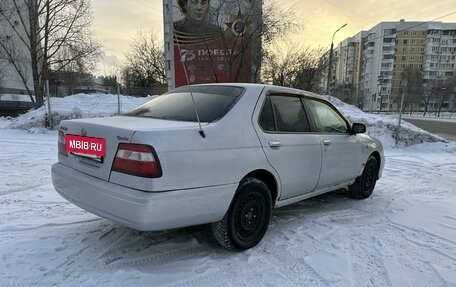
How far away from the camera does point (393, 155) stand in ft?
34.3

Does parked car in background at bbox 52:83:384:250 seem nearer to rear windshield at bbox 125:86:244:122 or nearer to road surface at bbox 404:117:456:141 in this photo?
rear windshield at bbox 125:86:244:122

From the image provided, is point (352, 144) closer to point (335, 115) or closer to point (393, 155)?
point (335, 115)

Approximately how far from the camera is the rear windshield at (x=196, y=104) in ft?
11.2

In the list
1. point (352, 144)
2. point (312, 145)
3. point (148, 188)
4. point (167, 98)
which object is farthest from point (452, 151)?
point (148, 188)

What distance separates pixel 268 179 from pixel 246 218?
0.48 meters

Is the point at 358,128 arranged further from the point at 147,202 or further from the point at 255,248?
the point at 147,202

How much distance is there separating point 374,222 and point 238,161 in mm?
2266

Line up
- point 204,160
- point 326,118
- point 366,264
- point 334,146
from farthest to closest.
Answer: point 326,118
point 334,146
point 366,264
point 204,160

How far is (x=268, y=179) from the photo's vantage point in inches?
148

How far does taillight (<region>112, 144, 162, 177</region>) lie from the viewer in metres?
2.75

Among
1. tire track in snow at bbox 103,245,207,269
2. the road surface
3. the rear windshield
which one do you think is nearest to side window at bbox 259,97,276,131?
the rear windshield

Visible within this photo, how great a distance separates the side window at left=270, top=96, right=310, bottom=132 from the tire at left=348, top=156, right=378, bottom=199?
1.72 m

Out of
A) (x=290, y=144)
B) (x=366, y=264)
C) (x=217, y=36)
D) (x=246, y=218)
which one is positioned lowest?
(x=366, y=264)

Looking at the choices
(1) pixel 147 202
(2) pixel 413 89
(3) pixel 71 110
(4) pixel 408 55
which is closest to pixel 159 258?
(1) pixel 147 202
